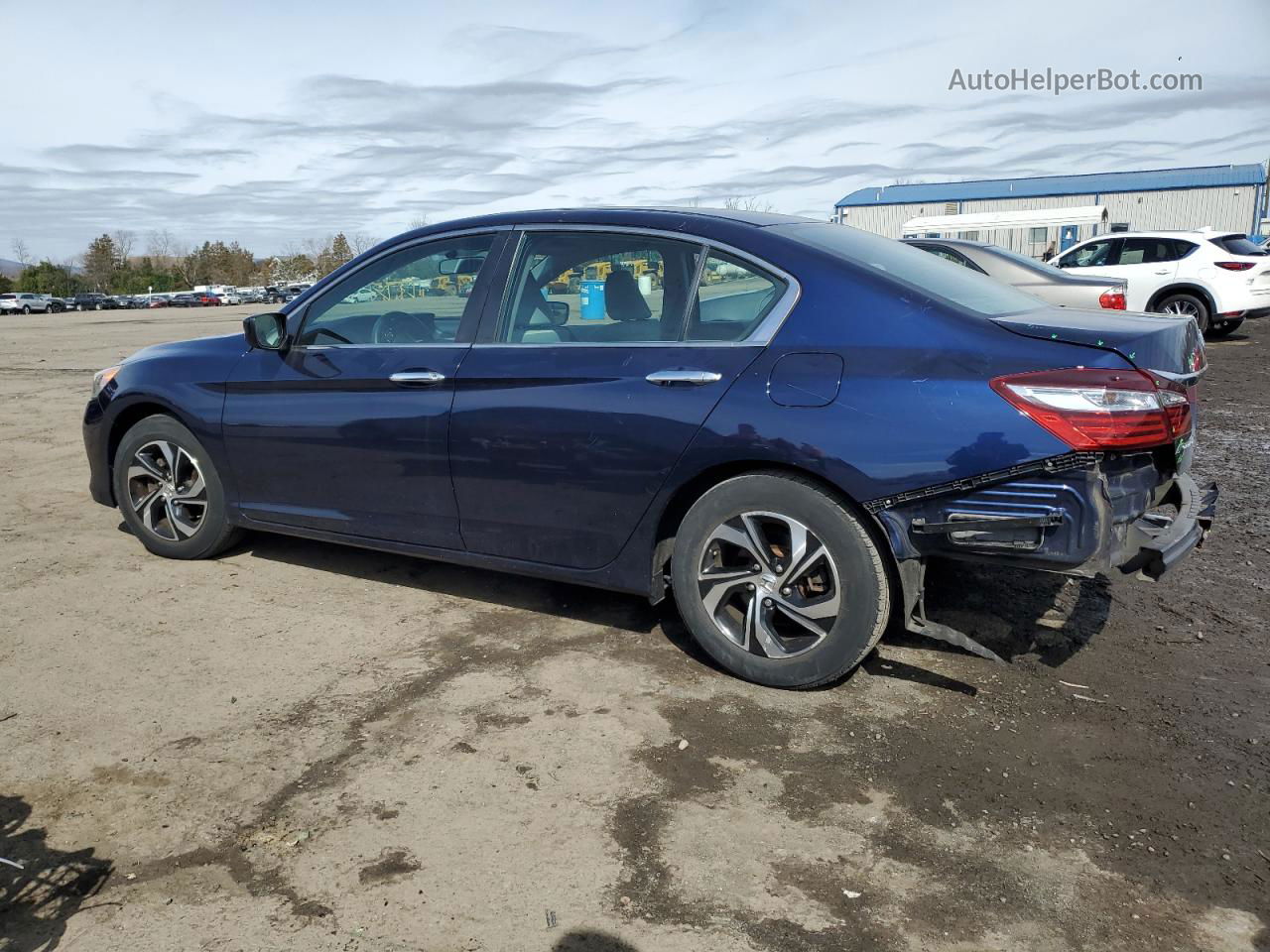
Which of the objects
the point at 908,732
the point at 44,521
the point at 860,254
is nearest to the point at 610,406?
the point at 860,254

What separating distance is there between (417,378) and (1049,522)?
246 centimetres

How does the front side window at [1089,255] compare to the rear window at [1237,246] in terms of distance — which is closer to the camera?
the rear window at [1237,246]

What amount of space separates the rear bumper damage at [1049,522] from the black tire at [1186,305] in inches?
524

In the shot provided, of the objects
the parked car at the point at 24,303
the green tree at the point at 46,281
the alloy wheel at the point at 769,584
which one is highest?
the green tree at the point at 46,281

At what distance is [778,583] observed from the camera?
3527mm

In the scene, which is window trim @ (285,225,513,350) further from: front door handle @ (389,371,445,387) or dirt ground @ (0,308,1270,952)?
dirt ground @ (0,308,1270,952)

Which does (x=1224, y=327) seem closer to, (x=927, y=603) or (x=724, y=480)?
(x=927, y=603)

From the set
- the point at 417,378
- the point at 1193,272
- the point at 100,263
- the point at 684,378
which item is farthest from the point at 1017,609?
the point at 100,263

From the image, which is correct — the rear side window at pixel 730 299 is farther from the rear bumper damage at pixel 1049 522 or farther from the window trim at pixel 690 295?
the rear bumper damage at pixel 1049 522

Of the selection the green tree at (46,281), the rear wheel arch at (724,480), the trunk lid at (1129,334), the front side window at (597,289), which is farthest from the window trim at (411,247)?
the green tree at (46,281)

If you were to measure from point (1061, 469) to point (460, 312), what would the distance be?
7.89ft

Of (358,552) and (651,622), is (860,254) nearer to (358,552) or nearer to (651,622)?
(651,622)

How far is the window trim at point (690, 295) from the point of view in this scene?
11.5 feet

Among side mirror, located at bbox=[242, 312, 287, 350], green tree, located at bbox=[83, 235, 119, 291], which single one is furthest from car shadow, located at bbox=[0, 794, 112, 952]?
green tree, located at bbox=[83, 235, 119, 291]
